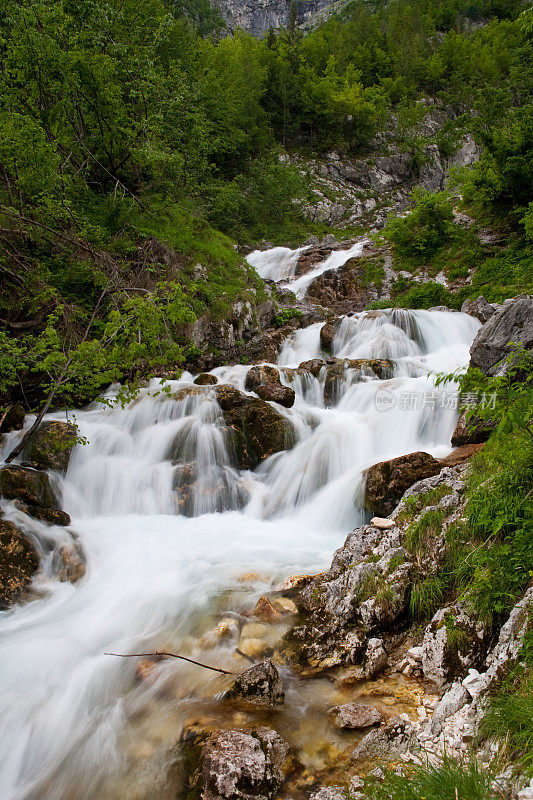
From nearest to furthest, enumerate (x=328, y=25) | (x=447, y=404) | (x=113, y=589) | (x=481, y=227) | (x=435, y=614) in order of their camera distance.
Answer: (x=435, y=614) < (x=113, y=589) < (x=447, y=404) < (x=481, y=227) < (x=328, y=25)

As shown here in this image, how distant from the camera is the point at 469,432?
19.8ft

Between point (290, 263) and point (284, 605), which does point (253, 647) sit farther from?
point (290, 263)

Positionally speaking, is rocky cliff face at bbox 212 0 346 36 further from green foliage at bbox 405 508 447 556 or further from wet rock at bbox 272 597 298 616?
wet rock at bbox 272 597 298 616

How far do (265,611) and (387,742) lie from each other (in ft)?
6.27

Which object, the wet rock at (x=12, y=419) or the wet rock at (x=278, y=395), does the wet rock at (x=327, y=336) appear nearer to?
the wet rock at (x=278, y=395)

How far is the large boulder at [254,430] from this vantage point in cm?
815

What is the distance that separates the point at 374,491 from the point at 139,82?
500 inches

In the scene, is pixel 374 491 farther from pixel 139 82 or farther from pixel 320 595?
pixel 139 82

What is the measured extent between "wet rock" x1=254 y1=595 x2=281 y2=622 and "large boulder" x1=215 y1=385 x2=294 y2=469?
3911mm

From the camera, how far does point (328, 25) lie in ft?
162

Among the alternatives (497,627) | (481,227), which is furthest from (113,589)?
(481,227)

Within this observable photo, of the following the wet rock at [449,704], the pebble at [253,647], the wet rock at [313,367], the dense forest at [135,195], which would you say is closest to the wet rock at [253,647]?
the pebble at [253,647]

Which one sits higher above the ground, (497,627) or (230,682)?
(497,627)

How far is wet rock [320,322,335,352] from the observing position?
13.6m
